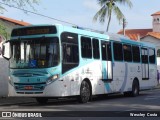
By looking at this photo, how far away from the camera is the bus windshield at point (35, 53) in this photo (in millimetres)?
17906

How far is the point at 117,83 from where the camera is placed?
75.2 ft

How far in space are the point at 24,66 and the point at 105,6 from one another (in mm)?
27725

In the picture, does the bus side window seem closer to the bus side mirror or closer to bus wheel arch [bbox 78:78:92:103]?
bus wheel arch [bbox 78:78:92:103]

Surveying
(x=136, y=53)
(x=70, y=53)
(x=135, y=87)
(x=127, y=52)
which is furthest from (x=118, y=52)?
(x=70, y=53)

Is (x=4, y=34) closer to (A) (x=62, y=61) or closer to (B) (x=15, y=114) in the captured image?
(A) (x=62, y=61)

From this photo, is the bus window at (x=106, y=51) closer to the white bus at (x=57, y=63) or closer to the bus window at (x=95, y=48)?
the white bus at (x=57, y=63)

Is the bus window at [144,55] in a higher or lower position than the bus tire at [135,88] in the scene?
higher

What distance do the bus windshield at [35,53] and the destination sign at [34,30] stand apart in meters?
0.29

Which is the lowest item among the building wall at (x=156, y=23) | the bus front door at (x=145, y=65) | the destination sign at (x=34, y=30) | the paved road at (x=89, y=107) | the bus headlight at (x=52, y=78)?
the paved road at (x=89, y=107)

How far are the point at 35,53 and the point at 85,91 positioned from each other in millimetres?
2939

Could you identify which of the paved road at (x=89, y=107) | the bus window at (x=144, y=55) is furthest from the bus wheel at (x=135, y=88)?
the paved road at (x=89, y=107)

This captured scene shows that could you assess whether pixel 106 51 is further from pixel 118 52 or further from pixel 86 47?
pixel 86 47

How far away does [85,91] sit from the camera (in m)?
19.5

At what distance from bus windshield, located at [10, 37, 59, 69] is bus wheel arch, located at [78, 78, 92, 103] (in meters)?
→ 2.12
